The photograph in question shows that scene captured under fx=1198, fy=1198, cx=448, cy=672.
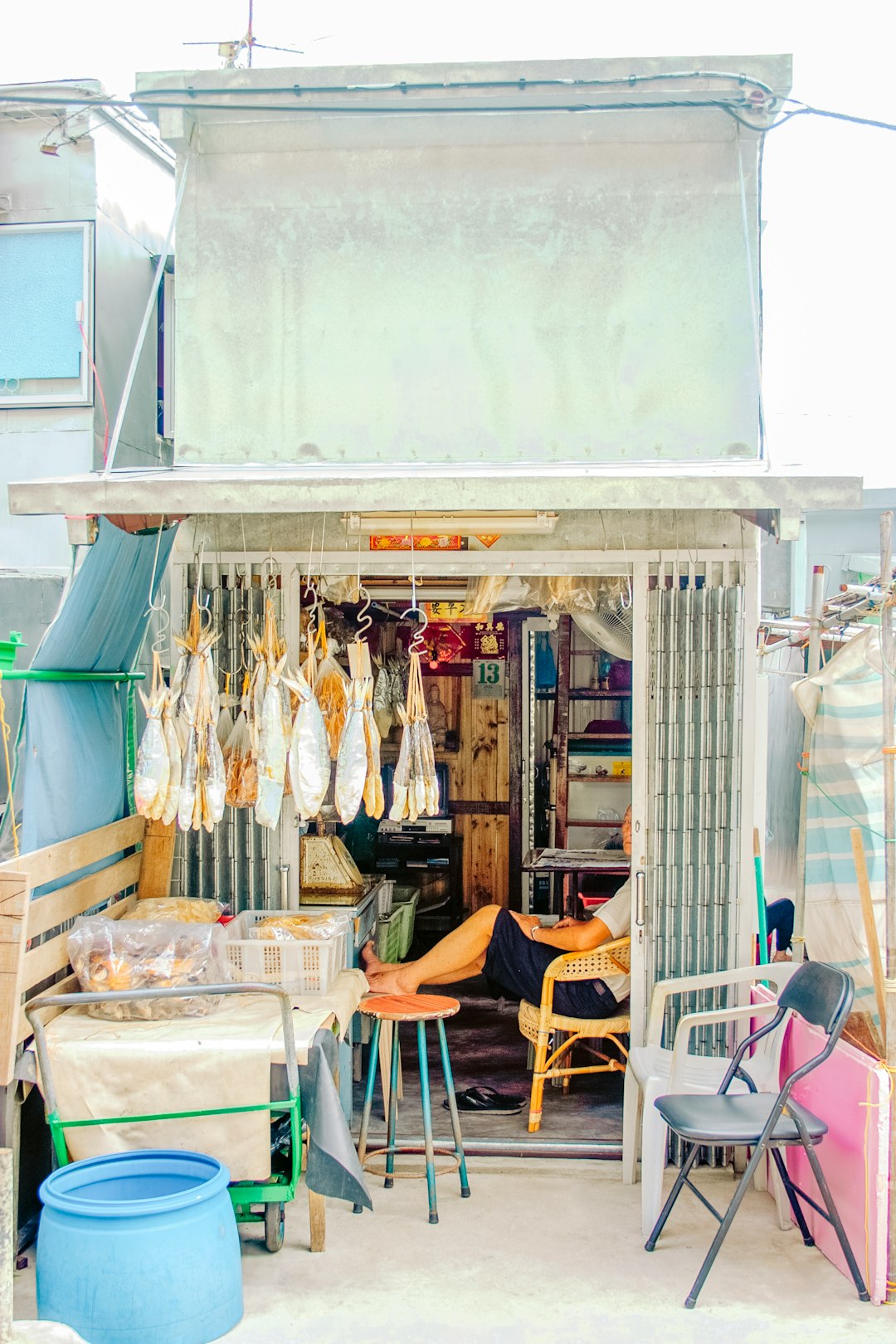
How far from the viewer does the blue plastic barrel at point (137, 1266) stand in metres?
4.02

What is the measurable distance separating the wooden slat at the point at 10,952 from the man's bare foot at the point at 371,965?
2350 millimetres

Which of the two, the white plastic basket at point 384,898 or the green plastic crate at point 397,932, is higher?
the white plastic basket at point 384,898

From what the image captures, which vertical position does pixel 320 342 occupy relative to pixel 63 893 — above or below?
above

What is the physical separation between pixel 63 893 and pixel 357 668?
166 cm

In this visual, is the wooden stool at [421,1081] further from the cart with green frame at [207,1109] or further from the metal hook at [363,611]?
the metal hook at [363,611]

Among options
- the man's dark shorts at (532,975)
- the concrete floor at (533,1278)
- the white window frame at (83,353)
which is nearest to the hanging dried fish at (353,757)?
the man's dark shorts at (532,975)

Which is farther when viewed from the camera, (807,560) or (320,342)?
(807,560)

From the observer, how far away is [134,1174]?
4480mm

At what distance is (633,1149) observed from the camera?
577 cm

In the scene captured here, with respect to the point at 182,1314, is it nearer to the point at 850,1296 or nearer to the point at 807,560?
the point at 850,1296

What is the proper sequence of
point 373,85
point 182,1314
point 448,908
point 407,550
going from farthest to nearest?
1. point 448,908
2. point 407,550
3. point 373,85
4. point 182,1314

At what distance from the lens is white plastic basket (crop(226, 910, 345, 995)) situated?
5531 millimetres

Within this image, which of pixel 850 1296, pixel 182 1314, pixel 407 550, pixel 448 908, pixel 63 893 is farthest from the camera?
pixel 448 908

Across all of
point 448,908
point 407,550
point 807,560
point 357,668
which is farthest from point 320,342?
point 807,560
